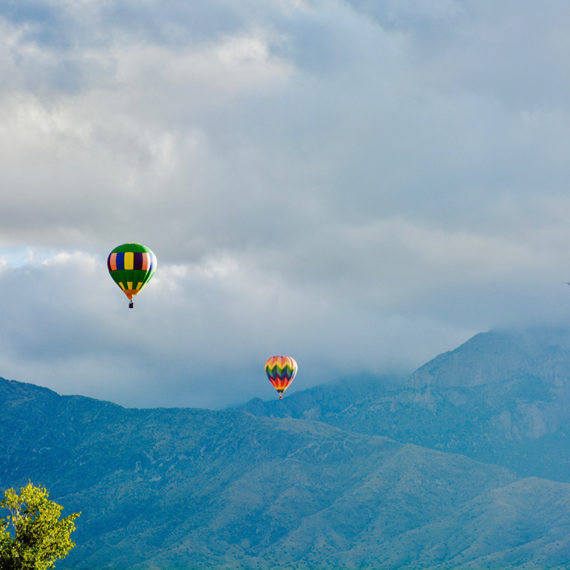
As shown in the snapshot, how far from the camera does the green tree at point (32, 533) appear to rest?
120938 mm

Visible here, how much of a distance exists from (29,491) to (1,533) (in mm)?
6176

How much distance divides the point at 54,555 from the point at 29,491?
27.7 ft

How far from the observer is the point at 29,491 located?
4938 inches

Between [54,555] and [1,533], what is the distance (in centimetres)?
767

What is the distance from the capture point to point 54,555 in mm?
125625

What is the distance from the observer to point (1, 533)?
4786 inches

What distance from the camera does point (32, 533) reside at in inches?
4862

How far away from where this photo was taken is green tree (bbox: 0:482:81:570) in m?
121
